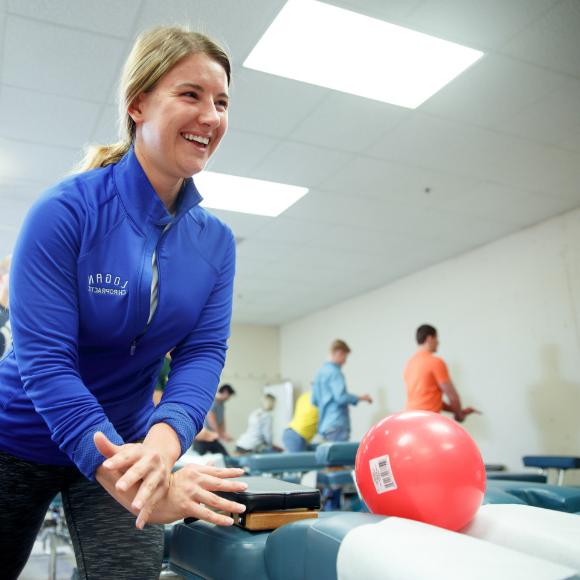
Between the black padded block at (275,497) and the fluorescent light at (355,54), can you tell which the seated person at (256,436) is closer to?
the fluorescent light at (355,54)

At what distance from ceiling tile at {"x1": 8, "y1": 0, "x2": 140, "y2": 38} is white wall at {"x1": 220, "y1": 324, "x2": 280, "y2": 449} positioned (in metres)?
6.87

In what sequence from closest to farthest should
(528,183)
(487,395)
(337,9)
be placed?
(337,9) < (528,183) < (487,395)

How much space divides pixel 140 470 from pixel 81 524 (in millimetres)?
323

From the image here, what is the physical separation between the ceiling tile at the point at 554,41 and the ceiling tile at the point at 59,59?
1904 millimetres

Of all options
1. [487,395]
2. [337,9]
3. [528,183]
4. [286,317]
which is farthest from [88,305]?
[286,317]

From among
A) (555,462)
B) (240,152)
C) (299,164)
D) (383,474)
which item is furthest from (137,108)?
(555,462)

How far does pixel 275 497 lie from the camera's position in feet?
4.06

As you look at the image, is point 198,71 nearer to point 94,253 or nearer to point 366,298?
point 94,253

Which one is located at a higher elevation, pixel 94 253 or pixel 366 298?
pixel 366 298

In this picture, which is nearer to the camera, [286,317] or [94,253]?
[94,253]

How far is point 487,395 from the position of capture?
5469 mm

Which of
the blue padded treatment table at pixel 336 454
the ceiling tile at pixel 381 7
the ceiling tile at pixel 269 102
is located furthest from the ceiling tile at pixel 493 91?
the blue padded treatment table at pixel 336 454

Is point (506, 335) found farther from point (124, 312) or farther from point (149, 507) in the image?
point (149, 507)

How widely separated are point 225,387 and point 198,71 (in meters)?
5.90
